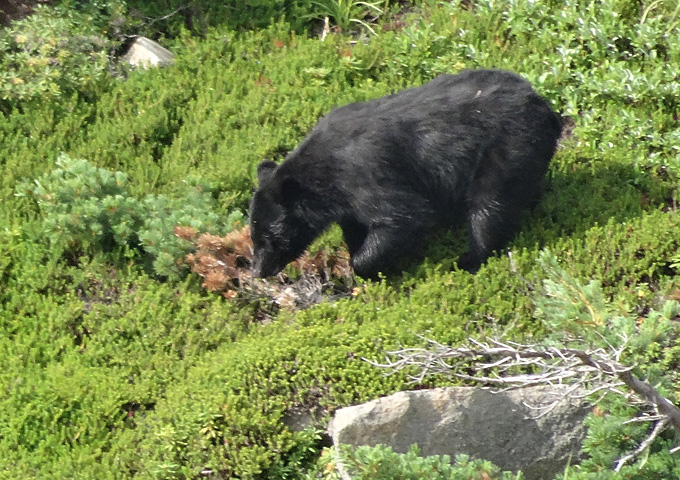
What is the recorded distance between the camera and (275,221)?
659cm

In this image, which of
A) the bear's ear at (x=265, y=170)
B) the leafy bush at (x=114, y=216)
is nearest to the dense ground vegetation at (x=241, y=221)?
the leafy bush at (x=114, y=216)

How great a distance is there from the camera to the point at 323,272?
7.02 metres

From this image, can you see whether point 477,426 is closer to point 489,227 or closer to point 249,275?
point 489,227

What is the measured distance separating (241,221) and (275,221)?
2.23 feet

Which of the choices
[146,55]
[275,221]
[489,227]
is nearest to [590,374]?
[489,227]

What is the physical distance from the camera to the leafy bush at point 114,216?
22.4 feet

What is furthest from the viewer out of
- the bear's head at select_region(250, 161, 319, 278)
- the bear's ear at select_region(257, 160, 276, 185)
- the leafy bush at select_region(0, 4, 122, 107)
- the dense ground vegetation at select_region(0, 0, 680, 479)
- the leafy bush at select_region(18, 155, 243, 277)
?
the leafy bush at select_region(0, 4, 122, 107)

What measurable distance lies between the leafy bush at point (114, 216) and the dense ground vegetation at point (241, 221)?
0.07ft

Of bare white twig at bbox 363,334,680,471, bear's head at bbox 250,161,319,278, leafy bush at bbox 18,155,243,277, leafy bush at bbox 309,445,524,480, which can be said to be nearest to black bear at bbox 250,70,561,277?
bear's head at bbox 250,161,319,278

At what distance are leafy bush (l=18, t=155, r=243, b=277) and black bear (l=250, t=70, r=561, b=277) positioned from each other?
64cm

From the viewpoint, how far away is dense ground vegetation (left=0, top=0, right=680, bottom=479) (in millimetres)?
5590

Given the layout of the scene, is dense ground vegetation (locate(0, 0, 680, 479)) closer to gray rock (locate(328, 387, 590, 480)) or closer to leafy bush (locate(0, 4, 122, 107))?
leafy bush (locate(0, 4, 122, 107))

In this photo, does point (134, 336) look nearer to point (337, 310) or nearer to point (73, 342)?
point (73, 342)

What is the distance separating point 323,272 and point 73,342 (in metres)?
2.06
